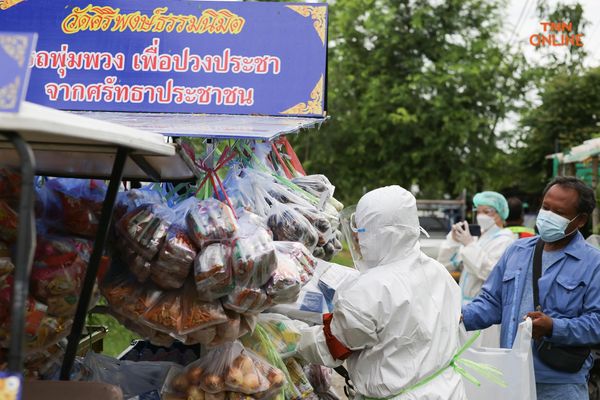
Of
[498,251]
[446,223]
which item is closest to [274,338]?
[498,251]

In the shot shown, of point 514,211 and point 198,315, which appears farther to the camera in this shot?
point 514,211

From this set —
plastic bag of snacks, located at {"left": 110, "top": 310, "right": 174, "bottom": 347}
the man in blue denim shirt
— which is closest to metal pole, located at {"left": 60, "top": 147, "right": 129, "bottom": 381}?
plastic bag of snacks, located at {"left": 110, "top": 310, "right": 174, "bottom": 347}

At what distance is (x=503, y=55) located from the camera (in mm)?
29047

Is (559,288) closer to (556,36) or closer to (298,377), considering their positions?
(298,377)

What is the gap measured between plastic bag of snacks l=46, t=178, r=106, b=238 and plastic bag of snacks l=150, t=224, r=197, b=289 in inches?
13.4

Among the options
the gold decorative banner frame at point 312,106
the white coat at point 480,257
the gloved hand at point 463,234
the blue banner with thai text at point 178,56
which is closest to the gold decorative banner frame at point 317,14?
the blue banner with thai text at point 178,56

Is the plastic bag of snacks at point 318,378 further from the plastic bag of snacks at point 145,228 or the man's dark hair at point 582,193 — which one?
the plastic bag of snacks at point 145,228

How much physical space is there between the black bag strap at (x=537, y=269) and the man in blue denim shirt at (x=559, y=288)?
0.02 m

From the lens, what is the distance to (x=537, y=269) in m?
4.97

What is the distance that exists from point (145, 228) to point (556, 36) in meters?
26.5

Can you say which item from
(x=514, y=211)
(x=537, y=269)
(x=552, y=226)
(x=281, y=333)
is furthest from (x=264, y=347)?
(x=514, y=211)

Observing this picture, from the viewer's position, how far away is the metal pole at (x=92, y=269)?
326 cm

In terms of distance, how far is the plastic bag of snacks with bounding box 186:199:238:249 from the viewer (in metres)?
3.59

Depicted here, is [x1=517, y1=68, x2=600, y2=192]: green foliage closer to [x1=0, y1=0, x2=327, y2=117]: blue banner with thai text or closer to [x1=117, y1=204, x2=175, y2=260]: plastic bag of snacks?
[x1=0, y1=0, x2=327, y2=117]: blue banner with thai text
